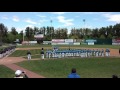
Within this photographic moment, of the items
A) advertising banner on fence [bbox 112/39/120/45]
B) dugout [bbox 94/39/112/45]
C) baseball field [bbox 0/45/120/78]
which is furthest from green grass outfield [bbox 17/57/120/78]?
advertising banner on fence [bbox 112/39/120/45]

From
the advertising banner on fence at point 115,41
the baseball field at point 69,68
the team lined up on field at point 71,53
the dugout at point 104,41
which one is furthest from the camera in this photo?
the dugout at point 104,41

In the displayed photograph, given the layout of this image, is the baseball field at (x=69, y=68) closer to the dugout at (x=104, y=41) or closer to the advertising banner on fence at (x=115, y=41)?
the dugout at (x=104, y=41)

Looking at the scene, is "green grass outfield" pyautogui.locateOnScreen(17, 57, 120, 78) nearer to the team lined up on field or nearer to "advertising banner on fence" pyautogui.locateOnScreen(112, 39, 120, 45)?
the team lined up on field

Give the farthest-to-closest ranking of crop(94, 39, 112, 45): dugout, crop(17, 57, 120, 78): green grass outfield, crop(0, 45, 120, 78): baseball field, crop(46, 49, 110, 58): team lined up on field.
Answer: crop(94, 39, 112, 45): dugout < crop(46, 49, 110, 58): team lined up on field < crop(0, 45, 120, 78): baseball field < crop(17, 57, 120, 78): green grass outfield

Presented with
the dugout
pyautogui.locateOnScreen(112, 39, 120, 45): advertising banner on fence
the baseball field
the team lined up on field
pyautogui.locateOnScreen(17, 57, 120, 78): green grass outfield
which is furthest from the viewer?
the dugout

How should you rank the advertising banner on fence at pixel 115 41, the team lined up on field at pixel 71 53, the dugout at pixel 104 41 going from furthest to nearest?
1. the dugout at pixel 104 41
2. the advertising banner on fence at pixel 115 41
3. the team lined up on field at pixel 71 53

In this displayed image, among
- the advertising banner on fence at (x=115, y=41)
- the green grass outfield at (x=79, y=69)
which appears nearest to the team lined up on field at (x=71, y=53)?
the green grass outfield at (x=79, y=69)

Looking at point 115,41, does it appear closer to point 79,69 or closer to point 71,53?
point 71,53

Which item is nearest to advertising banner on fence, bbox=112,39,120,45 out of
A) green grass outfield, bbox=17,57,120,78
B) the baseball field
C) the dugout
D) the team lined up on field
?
the dugout

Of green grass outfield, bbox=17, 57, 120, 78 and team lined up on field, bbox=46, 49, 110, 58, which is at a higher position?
team lined up on field, bbox=46, 49, 110, 58

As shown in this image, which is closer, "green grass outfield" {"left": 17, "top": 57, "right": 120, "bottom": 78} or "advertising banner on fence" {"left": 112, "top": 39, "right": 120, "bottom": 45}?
"green grass outfield" {"left": 17, "top": 57, "right": 120, "bottom": 78}
